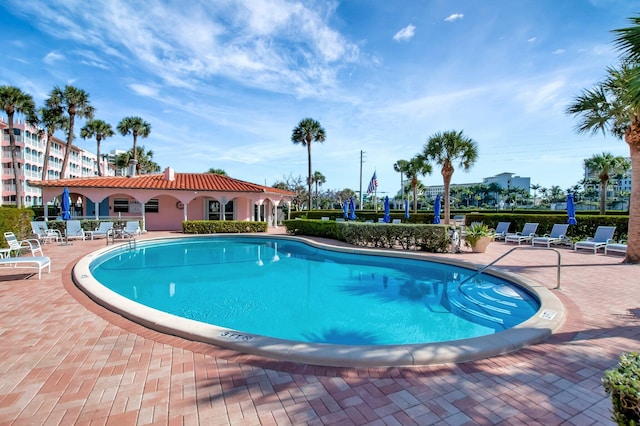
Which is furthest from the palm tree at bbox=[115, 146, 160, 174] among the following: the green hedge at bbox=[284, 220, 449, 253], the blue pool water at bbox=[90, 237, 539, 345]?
the green hedge at bbox=[284, 220, 449, 253]

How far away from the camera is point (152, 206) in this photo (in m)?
25.1

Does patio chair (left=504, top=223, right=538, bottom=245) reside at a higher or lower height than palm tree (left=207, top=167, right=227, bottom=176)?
lower

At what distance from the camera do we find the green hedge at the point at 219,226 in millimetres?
21969

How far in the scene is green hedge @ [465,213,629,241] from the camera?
588 inches

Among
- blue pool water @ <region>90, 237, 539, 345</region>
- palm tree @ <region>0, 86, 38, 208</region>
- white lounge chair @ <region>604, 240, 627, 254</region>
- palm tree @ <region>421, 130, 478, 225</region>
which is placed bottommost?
blue pool water @ <region>90, 237, 539, 345</region>

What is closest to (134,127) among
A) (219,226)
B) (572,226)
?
(219,226)

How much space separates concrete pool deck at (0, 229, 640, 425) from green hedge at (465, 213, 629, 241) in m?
13.3

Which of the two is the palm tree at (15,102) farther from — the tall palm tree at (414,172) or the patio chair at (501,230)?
the patio chair at (501,230)

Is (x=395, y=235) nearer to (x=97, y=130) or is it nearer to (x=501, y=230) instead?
(x=501, y=230)

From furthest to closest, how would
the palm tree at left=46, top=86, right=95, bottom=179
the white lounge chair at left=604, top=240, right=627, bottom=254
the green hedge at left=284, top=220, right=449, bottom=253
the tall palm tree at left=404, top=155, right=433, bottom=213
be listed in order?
1. the tall palm tree at left=404, top=155, right=433, bottom=213
2. the palm tree at left=46, top=86, right=95, bottom=179
3. the green hedge at left=284, top=220, right=449, bottom=253
4. the white lounge chair at left=604, top=240, right=627, bottom=254

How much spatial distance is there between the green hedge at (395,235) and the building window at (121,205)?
1691 centimetres

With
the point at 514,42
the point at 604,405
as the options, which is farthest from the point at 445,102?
the point at 604,405

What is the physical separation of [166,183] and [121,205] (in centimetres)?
381

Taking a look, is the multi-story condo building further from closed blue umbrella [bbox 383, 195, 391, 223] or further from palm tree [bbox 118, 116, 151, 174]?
closed blue umbrella [bbox 383, 195, 391, 223]
